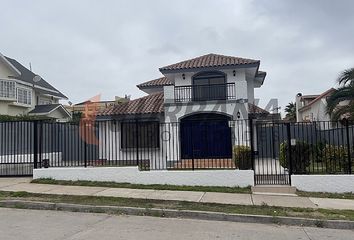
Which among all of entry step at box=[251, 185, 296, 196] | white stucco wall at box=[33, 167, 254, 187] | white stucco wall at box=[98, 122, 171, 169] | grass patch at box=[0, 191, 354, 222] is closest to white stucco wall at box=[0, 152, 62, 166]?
white stucco wall at box=[33, 167, 254, 187]

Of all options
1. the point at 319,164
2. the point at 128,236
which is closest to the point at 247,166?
the point at 319,164

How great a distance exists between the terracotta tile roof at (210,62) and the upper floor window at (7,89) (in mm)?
15479

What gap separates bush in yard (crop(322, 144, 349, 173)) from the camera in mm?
12742

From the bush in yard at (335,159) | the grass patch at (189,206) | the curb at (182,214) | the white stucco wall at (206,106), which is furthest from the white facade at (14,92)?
the bush in yard at (335,159)

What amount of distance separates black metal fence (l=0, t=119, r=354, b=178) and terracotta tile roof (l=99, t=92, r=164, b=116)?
2.61 meters

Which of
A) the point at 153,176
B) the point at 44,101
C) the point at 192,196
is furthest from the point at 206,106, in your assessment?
the point at 44,101

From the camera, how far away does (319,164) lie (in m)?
13.6

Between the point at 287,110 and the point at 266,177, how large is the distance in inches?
2165

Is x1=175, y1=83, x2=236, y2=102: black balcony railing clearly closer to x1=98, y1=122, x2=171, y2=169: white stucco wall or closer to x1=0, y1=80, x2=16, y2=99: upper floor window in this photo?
x1=98, y1=122, x2=171, y2=169: white stucco wall

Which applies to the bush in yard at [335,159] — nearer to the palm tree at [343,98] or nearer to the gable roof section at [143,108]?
the palm tree at [343,98]

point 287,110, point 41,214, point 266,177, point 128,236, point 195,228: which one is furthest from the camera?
point 287,110

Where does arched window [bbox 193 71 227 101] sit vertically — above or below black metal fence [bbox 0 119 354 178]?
above

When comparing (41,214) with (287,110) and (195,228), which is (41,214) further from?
(287,110)

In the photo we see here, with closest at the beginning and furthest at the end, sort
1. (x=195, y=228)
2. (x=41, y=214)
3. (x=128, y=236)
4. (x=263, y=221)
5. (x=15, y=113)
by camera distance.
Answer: (x=128, y=236), (x=195, y=228), (x=263, y=221), (x=41, y=214), (x=15, y=113)
